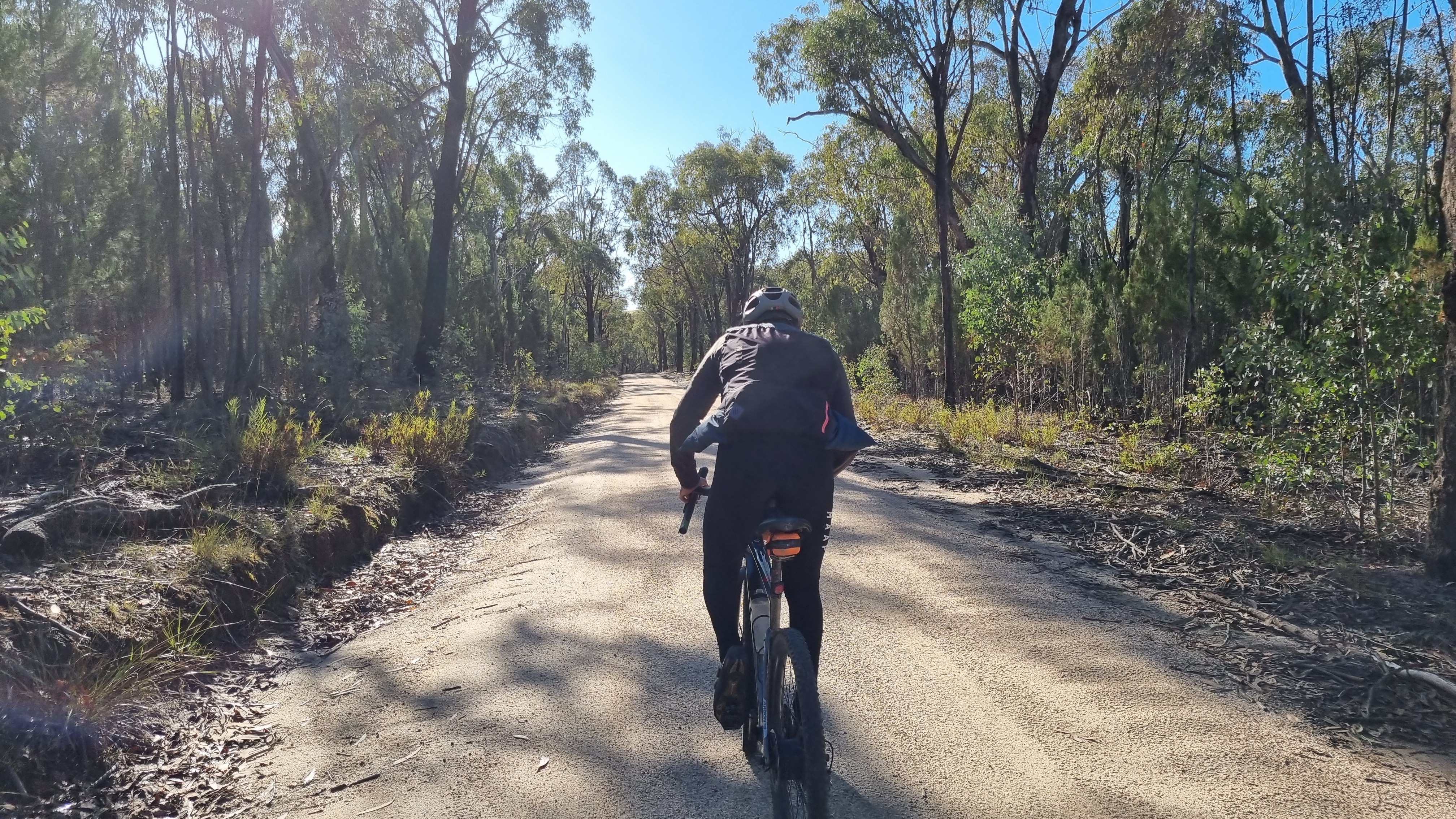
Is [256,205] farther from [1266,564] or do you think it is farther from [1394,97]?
[1394,97]

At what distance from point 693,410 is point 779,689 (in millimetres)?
1112

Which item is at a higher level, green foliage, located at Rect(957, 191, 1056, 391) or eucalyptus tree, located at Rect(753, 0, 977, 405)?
eucalyptus tree, located at Rect(753, 0, 977, 405)

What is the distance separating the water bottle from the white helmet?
41.7 inches

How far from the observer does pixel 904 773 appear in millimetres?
3166

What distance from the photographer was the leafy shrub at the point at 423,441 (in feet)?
32.7

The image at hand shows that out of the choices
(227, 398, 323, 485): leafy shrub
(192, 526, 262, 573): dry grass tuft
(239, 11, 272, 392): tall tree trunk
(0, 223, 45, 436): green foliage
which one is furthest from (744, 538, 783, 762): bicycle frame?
(239, 11, 272, 392): tall tree trunk

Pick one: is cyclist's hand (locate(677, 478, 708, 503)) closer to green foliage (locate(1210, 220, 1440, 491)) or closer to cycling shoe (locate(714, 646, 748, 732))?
cycling shoe (locate(714, 646, 748, 732))

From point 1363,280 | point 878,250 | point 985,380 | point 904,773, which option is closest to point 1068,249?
point 985,380

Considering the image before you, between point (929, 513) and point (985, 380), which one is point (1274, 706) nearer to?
point (929, 513)

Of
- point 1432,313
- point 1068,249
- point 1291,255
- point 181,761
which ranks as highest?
point 1068,249

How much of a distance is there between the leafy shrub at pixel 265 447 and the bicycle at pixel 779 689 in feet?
18.4


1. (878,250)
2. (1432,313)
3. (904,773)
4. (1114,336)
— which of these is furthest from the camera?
(878,250)

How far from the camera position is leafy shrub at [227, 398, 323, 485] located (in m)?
7.25

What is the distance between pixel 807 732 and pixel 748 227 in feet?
135
